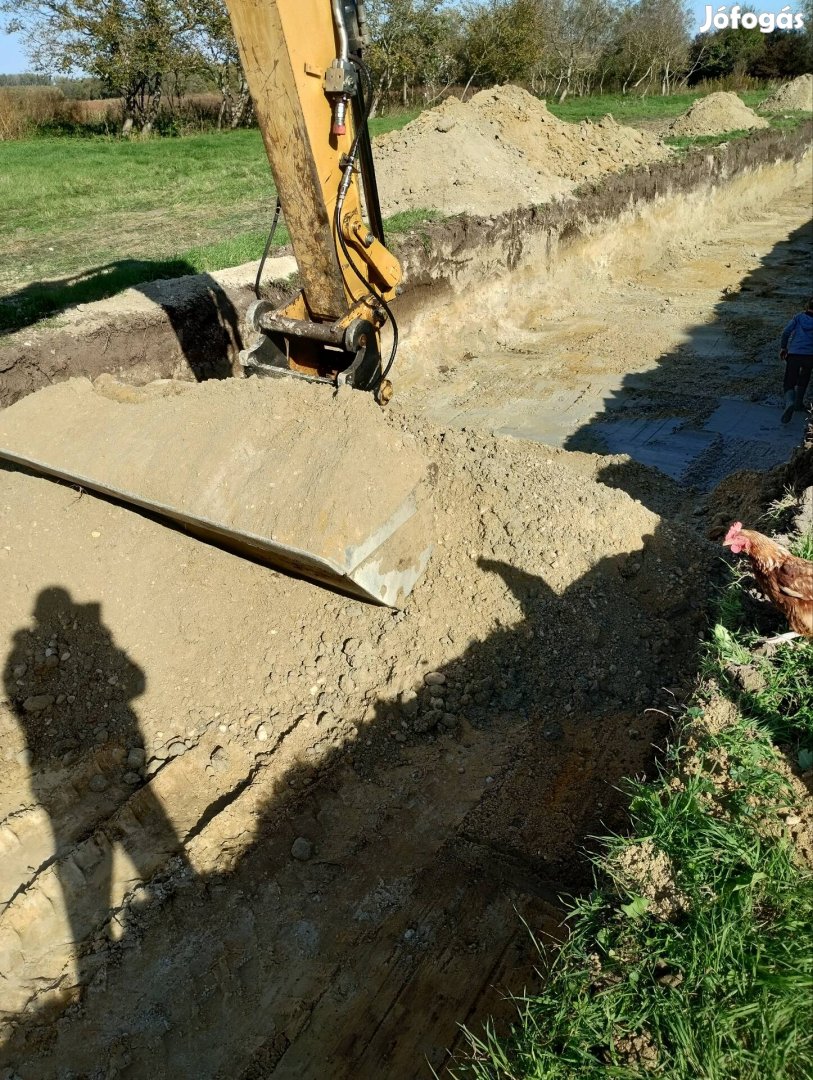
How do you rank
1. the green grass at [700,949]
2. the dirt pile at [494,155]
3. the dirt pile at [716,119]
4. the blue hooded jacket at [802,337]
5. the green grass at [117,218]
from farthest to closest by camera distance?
the dirt pile at [716,119] → the dirt pile at [494,155] → the green grass at [117,218] → the blue hooded jacket at [802,337] → the green grass at [700,949]

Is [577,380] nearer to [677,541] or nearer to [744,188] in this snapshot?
[677,541]

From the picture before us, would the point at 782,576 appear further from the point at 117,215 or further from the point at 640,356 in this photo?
the point at 117,215

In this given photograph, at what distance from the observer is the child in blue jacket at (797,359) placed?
304 inches

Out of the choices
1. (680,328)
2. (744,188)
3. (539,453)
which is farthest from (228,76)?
(539,453)

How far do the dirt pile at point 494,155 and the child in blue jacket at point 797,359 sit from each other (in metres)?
5.45

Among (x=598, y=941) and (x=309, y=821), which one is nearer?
(x=598, y=941)

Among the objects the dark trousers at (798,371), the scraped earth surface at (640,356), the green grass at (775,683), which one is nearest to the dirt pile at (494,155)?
the scraped earth surface at (640,356)

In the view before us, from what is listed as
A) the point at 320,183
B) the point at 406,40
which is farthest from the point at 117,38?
the point at 320,183

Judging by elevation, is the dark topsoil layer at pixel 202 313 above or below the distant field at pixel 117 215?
below

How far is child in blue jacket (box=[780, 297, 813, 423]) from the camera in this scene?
25.3 ft

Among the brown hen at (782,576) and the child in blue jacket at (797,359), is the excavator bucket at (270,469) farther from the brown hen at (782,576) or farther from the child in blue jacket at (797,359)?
the child in blue jacket at (797,359)

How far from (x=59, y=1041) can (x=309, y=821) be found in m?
1.33

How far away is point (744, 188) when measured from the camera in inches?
717

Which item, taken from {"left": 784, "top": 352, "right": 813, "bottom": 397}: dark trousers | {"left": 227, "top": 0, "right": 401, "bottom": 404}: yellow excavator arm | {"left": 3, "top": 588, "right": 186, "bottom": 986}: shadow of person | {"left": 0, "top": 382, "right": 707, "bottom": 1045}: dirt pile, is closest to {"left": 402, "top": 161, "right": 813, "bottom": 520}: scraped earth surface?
{"left": 784, "top": 352, "right": 813, "bottom": 397}: dark trousers
